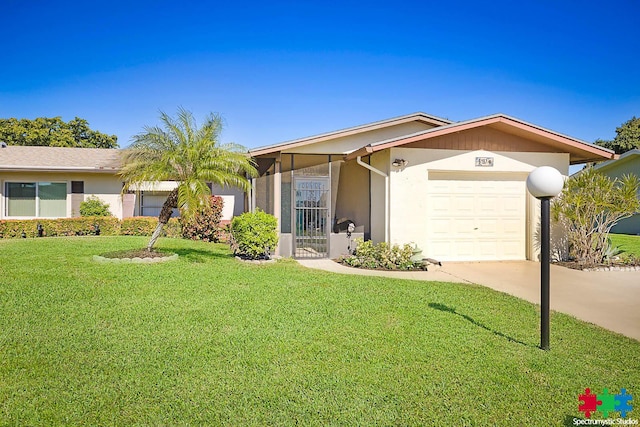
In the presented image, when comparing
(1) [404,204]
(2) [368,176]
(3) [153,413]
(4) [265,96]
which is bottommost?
(3) [153,413]

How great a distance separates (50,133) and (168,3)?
1242 inches

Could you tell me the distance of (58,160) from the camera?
1861cm

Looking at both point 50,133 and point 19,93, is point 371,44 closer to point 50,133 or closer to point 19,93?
point 19,93

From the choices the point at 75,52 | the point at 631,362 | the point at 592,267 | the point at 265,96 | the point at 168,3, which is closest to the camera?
the point at 631,362

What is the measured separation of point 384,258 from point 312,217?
270 cm

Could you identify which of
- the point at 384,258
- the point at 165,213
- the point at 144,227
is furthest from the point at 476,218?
the point at 144,227

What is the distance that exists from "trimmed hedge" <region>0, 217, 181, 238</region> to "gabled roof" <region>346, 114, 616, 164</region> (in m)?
10.3

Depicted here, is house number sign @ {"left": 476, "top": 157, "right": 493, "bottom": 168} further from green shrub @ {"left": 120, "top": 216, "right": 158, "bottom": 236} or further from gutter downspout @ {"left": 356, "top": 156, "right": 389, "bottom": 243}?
green shrub @ {"left": 120, "top": 216, "right": 158, "bottom": 236}

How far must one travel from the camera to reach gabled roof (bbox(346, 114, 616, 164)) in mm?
10906

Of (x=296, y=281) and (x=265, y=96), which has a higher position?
(x=265, y=96)

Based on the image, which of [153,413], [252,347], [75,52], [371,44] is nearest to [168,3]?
[75,52]

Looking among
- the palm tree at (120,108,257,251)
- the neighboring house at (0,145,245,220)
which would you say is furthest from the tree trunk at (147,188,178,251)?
the neighboring house at (0,145,245,220)

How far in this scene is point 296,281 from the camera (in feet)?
27.5

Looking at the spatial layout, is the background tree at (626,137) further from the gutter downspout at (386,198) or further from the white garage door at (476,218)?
the gutter downspout at (386,198)
